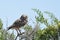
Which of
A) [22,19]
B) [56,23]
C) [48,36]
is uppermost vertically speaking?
[22,19]

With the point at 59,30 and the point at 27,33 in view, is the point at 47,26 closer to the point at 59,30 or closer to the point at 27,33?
the point at 59,30

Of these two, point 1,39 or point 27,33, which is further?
point 1,39

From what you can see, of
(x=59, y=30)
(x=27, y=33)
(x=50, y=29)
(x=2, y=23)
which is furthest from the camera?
(x=2, y=23)

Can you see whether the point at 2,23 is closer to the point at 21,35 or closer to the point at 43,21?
the point at 43,21

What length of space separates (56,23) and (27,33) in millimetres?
4833

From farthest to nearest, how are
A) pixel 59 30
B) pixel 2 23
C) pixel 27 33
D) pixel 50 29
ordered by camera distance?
pixel 2 23
pixel 50 29
pixel 59 30
pixel 27 33

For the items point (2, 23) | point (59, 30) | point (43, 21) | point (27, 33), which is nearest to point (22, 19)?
point (27, 33)

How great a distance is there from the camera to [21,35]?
29.1ft

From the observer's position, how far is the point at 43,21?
45.2ft

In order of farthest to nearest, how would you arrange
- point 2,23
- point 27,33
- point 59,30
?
point 2,23, point 59,30, point 27,33

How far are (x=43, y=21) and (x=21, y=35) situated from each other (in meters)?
5.05

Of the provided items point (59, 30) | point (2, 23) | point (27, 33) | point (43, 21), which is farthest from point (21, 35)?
point (2, 23)

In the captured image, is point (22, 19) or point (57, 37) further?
point (57, 37)

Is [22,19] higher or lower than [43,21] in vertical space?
higher
